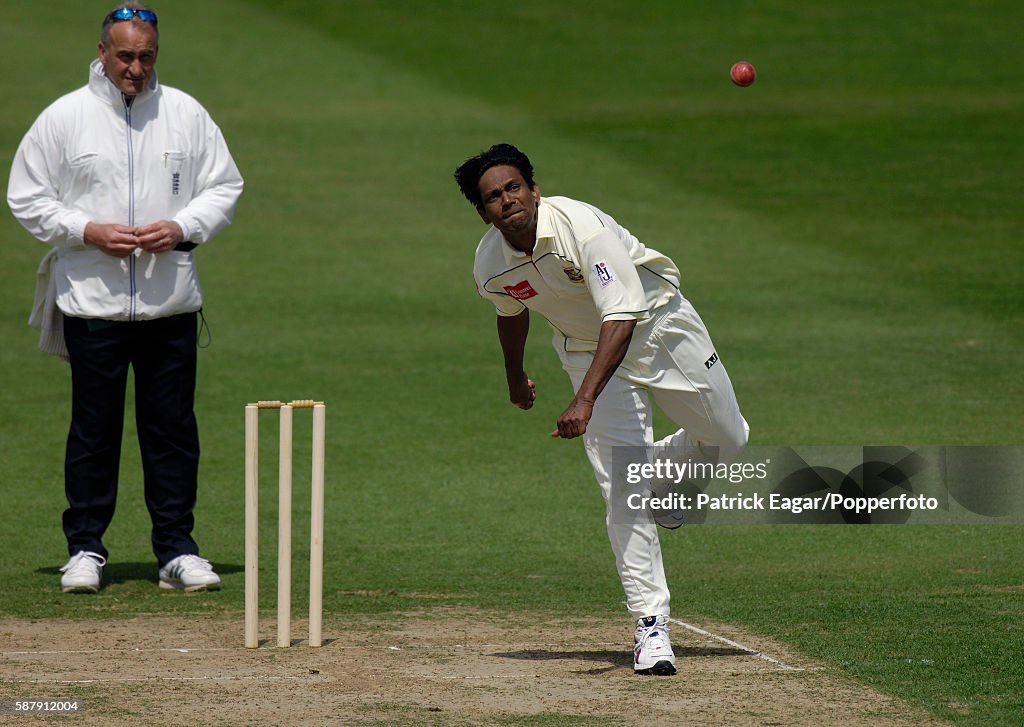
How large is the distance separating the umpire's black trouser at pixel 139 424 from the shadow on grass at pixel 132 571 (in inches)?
6.1

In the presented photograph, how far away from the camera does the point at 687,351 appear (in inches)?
213

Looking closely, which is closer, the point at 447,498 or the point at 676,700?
the point at 676,700

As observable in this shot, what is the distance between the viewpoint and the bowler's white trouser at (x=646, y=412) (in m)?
5.20

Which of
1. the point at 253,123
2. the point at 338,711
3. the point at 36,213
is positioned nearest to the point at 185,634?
the point at 338,711

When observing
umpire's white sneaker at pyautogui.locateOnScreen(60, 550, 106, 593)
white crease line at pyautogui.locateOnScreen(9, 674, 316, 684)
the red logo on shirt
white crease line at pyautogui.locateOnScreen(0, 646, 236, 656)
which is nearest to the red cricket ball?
the red logo on shirt

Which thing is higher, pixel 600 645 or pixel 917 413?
pixel 917 413

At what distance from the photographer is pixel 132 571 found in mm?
6996

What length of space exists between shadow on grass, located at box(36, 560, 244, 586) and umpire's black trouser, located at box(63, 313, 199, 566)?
0.15m

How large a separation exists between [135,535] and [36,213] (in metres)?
1.88

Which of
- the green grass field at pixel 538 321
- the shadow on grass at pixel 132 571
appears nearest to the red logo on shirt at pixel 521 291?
the green grass field at pixel 538 321

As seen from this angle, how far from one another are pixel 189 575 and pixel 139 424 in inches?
26.8

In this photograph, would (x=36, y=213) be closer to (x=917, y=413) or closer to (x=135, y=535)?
(x=135, y=535)

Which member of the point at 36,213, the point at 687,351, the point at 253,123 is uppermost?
the point at 253,123

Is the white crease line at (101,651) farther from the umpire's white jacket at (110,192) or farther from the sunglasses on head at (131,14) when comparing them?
the sunglasses on head at (131,14)
